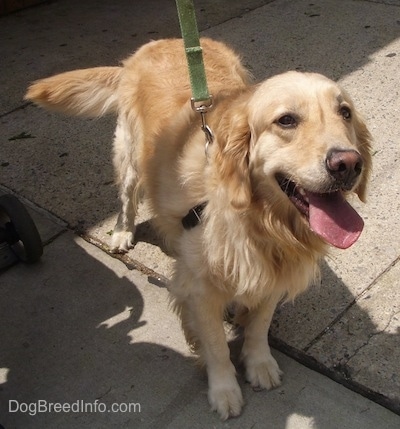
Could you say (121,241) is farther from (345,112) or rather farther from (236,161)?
(345,112)

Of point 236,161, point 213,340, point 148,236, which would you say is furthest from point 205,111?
point 148,236

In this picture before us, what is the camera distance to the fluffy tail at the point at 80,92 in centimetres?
376

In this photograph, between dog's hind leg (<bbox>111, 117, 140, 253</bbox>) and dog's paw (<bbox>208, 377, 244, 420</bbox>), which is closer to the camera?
dog's paw (<bbox>208, 377, 244, 420</bbox>)

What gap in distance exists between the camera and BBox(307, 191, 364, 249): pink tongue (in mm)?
2412

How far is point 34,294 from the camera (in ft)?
11.9

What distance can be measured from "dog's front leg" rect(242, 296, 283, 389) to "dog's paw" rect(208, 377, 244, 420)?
0.13m

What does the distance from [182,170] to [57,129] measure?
2763mm

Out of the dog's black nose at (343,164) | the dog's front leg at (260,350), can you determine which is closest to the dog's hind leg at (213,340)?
the dog's front leg at (260,350)

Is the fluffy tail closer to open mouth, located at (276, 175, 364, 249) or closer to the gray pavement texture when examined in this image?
the gray pavement texture

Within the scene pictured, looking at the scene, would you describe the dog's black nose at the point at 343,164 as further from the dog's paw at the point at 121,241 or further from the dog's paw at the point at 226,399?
the dog's paw at the point at 121,241

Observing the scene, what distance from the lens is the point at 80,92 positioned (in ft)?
12.6

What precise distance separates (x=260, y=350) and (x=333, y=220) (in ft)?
3.17

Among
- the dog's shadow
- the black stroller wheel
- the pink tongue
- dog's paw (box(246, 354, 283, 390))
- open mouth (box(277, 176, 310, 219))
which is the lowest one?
the dog's shadow

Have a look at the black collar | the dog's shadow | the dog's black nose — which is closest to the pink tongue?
the dog's black nose
